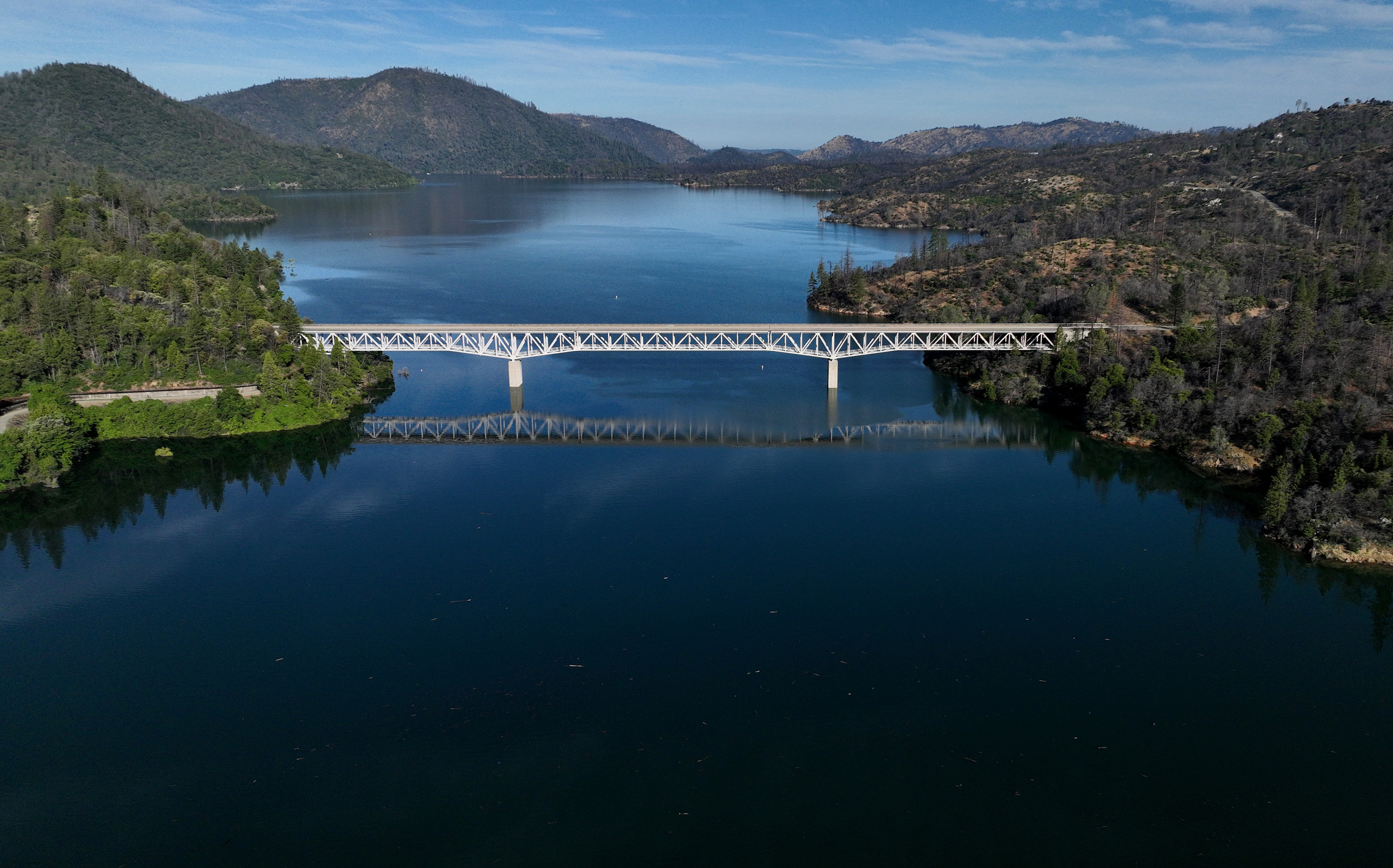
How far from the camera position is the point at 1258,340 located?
201 feet

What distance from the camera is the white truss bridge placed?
2714 inches

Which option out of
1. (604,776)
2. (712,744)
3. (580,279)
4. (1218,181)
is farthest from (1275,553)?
(1218,181)

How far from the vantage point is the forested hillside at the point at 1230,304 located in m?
48.6

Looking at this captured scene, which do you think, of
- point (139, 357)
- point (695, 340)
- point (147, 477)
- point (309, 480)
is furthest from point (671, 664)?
point (139, 357)

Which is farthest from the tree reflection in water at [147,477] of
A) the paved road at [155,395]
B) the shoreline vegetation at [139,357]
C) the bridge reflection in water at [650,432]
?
the bridge reflection in water at [650,432]

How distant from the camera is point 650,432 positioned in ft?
200

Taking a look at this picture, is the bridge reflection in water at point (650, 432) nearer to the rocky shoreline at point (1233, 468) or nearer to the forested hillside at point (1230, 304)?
the rocky shoreline at point (1233, 468)

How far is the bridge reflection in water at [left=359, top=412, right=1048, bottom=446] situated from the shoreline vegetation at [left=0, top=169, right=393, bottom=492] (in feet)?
21.3

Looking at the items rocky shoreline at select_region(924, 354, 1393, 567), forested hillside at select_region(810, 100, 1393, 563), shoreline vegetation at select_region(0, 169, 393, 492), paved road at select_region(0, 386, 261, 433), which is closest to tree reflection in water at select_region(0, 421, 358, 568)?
shoreline vegetation at select_region(0, 169, 393, 492)

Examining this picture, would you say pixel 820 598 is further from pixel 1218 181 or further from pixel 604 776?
pixel 1218 181

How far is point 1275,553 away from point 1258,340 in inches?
972

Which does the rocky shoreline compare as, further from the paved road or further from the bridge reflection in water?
the paved road

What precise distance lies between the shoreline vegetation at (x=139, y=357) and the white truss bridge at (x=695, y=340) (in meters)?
2.84

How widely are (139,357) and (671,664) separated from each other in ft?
174
